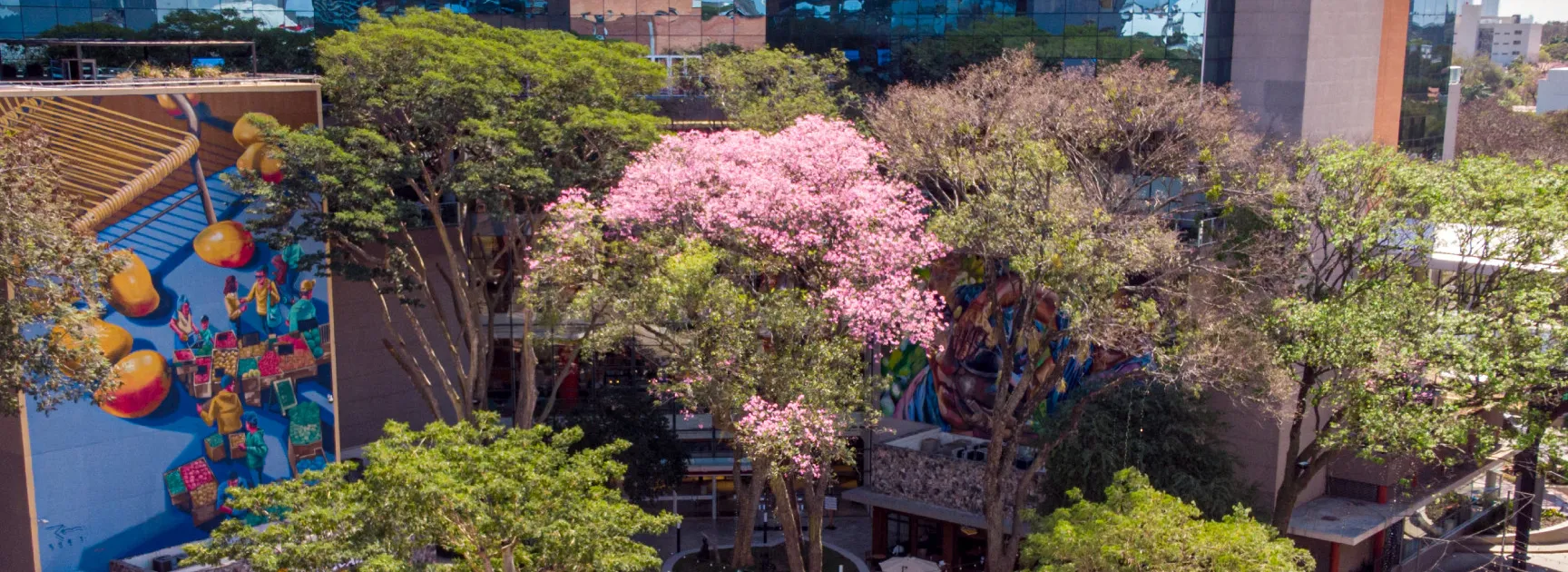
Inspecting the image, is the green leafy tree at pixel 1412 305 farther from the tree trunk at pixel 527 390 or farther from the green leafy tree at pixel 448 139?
the tree trunk at pixel 527 390

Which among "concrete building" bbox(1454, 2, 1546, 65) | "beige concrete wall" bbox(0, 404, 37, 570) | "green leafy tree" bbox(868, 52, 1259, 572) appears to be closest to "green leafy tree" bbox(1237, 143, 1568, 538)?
"green leafy tree" bbox(868, 52, 1259, 572)

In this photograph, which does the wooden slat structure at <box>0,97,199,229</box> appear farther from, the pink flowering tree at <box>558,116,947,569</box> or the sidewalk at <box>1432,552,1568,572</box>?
the sidewalk at <box>1432,552,1568,572</box>

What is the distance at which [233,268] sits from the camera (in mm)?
24375

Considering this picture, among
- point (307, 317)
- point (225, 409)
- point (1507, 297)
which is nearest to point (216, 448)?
point (225, 409)

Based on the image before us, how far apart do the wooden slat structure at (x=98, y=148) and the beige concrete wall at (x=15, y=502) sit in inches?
137

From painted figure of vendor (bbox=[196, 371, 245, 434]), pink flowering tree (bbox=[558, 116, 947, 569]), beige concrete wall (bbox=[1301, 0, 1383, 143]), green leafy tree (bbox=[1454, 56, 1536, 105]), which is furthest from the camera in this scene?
green leafy tree (bbox=[1454, 56, 1536, 105])

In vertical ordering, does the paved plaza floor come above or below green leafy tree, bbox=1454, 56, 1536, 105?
below

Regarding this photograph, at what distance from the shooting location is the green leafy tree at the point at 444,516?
15680mm

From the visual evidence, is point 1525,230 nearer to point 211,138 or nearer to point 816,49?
point 816,49

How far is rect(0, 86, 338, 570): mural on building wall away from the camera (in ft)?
71.6

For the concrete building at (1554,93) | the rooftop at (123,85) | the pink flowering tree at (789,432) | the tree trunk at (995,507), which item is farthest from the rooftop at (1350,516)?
the concrete building at (1554,93)

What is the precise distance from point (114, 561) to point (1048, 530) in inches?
609

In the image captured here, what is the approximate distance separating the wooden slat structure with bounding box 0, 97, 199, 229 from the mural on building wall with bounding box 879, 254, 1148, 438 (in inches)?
607

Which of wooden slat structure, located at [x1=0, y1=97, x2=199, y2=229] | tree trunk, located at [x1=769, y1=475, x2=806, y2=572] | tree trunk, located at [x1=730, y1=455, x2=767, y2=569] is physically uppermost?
wooden slat structure, located at [x1=0, y1=97, x2=199, y2=229]
